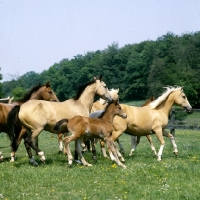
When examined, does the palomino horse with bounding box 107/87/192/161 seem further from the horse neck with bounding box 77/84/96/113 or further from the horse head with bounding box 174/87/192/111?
the horse neck with bounding box 77/84/96/113

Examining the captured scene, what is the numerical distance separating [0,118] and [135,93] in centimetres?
7432

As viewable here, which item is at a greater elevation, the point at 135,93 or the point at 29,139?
the point at 29,139

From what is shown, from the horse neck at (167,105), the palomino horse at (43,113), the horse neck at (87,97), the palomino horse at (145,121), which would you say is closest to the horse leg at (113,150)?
the palomino horse at (145,121)

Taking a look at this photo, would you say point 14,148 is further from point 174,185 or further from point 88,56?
point 88,56

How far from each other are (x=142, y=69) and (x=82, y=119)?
81399mm

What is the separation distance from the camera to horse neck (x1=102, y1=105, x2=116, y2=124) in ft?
36.5

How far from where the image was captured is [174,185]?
25.8ft

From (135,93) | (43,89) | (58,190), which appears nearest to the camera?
(58,190)

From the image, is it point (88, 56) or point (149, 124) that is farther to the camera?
point (88, 56)

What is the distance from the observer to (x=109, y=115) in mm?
11188

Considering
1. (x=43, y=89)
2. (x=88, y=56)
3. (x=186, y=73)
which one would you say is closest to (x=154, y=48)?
(x=186, y=73)

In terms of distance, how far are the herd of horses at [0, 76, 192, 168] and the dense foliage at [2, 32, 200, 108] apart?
166 ft

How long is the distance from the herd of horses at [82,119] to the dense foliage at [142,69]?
1990 inches

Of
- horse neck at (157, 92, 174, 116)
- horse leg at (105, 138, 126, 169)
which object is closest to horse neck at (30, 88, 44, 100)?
horse leg at (105, 138, 126, 169)
